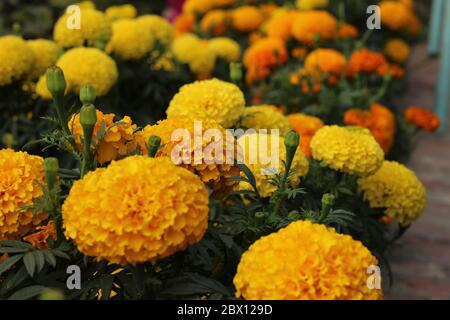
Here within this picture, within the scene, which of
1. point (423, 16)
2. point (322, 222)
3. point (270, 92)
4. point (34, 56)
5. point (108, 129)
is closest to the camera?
point (108, 129)

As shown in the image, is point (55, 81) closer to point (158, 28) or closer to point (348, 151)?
point (348, 151)

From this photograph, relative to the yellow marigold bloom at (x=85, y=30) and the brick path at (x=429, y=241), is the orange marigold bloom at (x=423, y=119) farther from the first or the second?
the yellow marigold bloom at (x=85, y=30)

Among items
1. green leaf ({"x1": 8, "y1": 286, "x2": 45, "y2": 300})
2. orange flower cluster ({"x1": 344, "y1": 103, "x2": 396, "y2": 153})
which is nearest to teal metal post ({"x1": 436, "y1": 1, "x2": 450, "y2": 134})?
orange flower cluster ({"x1": 344, "y1": 103, "x2": 396, "y2": 153})

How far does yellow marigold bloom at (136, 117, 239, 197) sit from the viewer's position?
1381 mm

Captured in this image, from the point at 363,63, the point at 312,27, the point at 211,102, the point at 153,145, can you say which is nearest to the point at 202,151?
the point at 153,145

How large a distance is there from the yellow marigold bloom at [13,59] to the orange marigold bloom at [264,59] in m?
1.32

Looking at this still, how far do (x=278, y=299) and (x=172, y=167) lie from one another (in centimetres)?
30

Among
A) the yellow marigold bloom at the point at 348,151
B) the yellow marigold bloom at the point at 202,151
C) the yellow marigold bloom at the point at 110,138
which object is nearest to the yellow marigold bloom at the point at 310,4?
the yellow marigold bloom at the point at 348,151

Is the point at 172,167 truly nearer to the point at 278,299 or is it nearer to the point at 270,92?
the point at 278,299

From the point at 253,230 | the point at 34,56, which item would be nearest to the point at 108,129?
the point at 253,230

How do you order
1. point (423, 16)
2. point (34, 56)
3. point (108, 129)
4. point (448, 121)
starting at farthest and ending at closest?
point (423, 16) < point (448, 121) < point (34, 56) < point (108, 129)

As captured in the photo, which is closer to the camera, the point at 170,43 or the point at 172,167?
the point at 172,167

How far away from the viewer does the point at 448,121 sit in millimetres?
4855

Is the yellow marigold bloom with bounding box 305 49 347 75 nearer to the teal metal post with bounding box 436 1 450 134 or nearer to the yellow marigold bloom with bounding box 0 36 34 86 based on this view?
the yellow marigold bloom with bounding box 0 36 34 86
